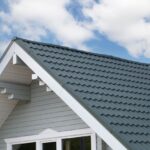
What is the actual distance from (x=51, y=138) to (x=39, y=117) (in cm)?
62

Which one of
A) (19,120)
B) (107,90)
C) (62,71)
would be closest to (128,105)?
(107,90)

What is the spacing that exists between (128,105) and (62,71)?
1.32 metres

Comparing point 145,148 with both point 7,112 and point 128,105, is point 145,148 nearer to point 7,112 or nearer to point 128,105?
point 128,105

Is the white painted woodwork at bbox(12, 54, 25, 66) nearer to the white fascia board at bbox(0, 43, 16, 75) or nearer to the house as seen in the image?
the house

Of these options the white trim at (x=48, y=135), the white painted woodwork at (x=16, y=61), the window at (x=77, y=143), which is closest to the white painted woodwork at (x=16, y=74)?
the white painted woodwork at (x=16, y=61)

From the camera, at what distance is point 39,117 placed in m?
11.9

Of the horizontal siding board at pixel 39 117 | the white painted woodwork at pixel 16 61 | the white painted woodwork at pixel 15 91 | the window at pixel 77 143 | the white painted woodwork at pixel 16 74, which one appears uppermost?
the white painted woodwork at pixel 16 61

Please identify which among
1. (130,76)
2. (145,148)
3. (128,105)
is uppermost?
(130,76)

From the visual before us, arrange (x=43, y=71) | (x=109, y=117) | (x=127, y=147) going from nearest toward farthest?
(x=127, y=147)
(x=109, y=117)
(x=43, y=71)

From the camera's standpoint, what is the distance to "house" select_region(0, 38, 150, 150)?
9.33 m

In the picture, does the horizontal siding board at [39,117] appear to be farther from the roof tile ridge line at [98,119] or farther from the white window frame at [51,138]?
the roof tile ridge line at [98,119]

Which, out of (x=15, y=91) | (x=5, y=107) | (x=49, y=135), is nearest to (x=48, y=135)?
(x=49, y=135)

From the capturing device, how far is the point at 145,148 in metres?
8.88

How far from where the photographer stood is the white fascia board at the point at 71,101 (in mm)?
8820
